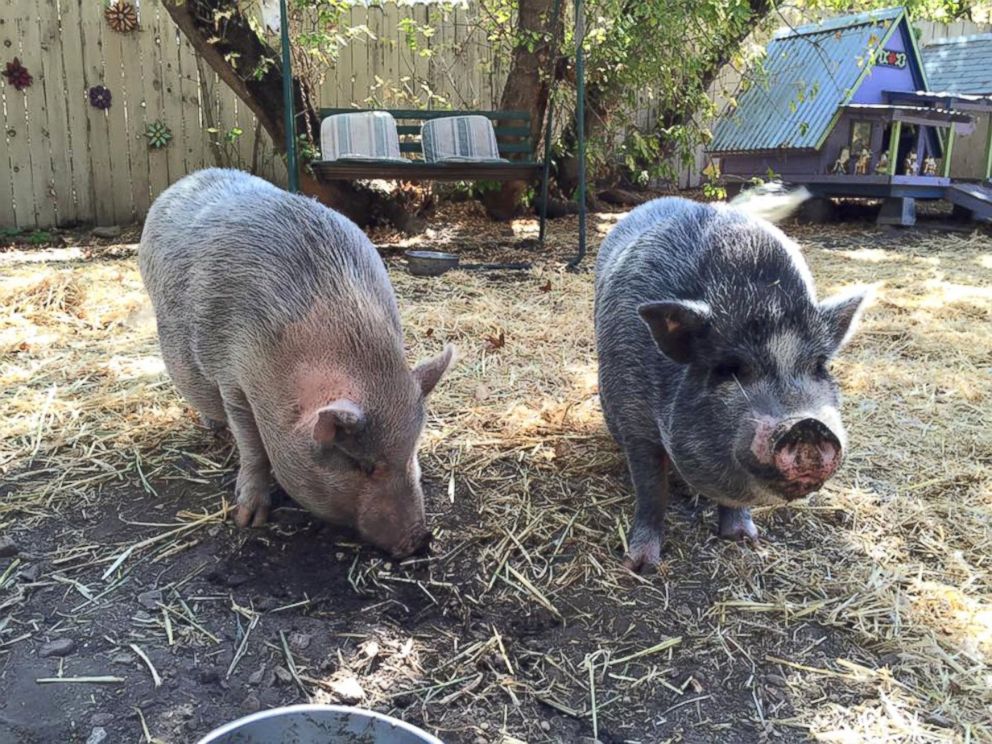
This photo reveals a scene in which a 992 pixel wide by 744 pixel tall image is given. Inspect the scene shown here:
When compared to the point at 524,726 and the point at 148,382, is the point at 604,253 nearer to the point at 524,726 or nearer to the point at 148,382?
the point at 524,726

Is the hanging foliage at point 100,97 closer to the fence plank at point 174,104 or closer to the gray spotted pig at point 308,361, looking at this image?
the fence plank at point 174,104

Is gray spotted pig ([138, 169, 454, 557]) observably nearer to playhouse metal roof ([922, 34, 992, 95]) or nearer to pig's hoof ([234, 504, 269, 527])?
pig's hoof ([234, 504, 269, 527])

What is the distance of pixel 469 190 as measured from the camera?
9.16 metres

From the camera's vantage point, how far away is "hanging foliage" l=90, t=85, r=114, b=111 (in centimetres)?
915

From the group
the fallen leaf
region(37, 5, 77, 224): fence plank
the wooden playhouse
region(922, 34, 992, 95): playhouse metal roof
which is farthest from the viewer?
region(922, 34, 992, 95): playhouse metal roof

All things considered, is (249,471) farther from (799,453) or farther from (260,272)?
(799,453)

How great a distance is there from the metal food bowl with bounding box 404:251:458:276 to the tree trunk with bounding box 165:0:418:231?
5.86ft

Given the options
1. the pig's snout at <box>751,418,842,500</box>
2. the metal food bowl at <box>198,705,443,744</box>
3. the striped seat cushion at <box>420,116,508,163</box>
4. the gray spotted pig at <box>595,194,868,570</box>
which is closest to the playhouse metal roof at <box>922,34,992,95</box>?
the striped seat cushion at <box>420,116,508,163</box>

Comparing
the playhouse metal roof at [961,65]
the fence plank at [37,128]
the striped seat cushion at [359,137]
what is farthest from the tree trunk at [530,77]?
the playhouse metal roof at [961,65]

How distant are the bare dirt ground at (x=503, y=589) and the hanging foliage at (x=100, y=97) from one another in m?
6.15

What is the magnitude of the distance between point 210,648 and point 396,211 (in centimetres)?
720

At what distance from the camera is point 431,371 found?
268 cm

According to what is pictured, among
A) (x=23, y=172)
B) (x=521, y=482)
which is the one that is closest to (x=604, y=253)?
(x=521, y=482)

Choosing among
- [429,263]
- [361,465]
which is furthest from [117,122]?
[361,465]
